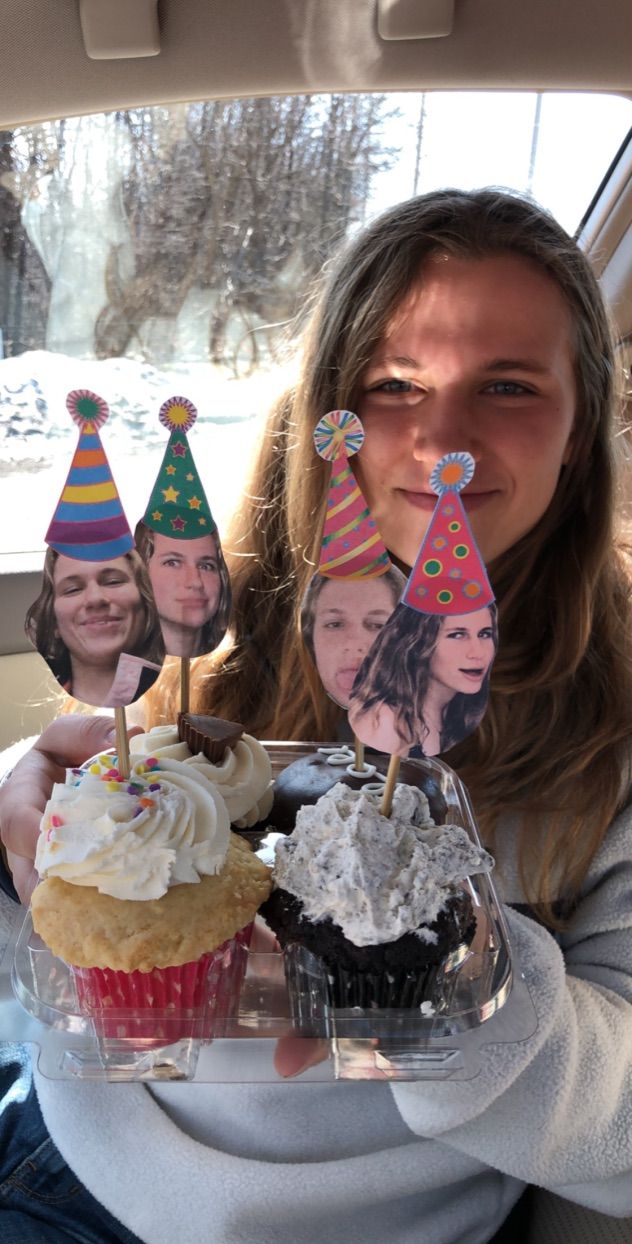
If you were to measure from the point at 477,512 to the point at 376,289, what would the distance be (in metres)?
0.35

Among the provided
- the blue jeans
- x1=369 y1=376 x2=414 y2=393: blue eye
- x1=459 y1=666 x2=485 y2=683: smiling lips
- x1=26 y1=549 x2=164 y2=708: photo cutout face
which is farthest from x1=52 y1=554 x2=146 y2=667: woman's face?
the blue jeans

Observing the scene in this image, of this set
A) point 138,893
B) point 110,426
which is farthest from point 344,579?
point 110,426

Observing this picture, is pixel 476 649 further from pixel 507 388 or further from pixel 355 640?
pixel 507 388

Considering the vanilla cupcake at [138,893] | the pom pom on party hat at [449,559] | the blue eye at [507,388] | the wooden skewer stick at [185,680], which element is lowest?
the vanilla cupcake at [138,893]

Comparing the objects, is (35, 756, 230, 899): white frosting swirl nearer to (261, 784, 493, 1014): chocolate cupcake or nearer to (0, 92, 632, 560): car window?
(261, 784, 493, 1014): chocolate cupcake

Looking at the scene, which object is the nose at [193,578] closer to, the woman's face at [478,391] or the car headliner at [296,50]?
the woman's face at [478,391]

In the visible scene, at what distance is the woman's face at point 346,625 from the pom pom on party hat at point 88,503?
23 centimetres

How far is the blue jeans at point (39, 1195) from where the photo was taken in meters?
1.19

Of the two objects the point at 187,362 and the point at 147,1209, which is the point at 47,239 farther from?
the point at 147,1209

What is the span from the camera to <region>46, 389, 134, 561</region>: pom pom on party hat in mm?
921

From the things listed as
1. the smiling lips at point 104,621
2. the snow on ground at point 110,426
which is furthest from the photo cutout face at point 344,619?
the snow on ground at point 110,426

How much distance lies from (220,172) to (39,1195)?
75.1 inches

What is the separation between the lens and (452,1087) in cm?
103

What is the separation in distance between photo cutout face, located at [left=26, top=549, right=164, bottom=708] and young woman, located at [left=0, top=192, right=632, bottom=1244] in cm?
27
